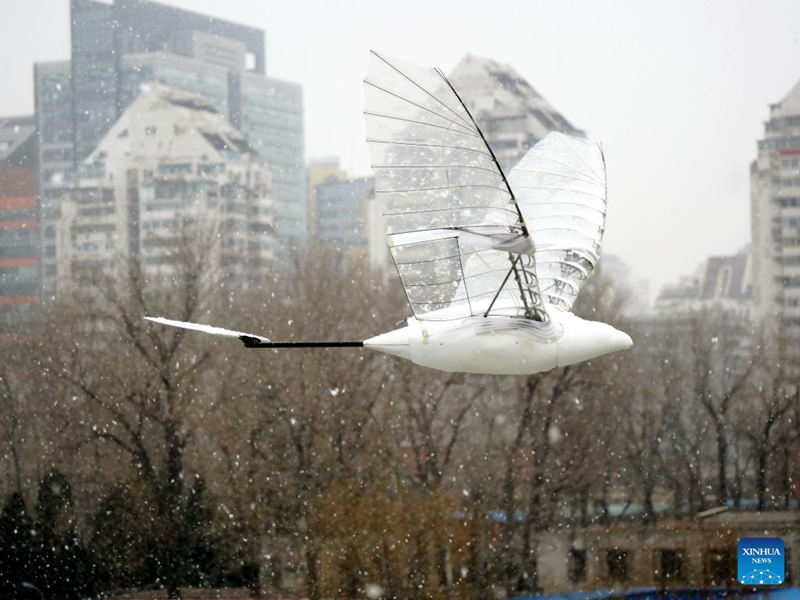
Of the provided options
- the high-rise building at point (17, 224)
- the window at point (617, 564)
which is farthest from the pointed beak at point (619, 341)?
the high-rise building at point (17, 224)

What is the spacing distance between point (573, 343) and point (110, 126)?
24221 millimetres

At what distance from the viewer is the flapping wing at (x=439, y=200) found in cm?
469

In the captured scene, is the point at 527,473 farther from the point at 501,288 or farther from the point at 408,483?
the point at 501,288

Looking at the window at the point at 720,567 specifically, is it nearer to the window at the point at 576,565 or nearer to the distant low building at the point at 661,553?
the distant low building at the point at 661,553

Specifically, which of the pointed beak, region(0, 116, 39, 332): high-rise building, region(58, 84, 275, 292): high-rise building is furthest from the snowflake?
region(0, 116, 39, 332): high-rise building

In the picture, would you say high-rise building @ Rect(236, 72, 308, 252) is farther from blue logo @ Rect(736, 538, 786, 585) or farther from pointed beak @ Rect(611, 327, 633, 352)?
pointed beak @ Rect(611, 327, 633, 352)

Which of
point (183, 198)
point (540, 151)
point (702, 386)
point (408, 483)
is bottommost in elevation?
point (408, 483)

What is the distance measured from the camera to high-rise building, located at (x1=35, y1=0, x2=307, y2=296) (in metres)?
26.3

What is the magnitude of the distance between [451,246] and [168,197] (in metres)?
17.9

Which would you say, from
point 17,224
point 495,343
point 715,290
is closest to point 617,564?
point 715,290

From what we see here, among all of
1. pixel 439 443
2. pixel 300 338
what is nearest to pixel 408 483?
pixel 439 443

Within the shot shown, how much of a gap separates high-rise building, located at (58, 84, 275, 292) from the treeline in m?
2.96

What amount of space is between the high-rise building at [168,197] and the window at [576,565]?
6980 millimetres

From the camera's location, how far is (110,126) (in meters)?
27.7
